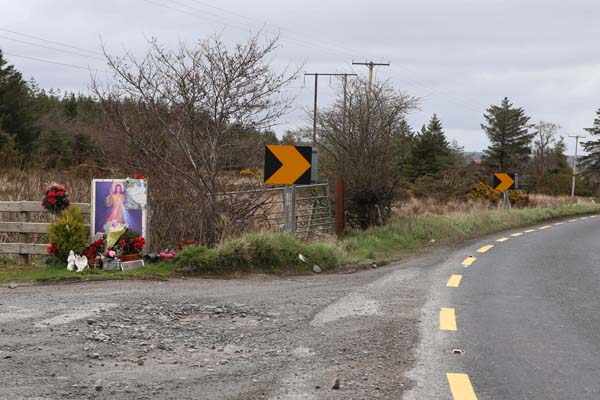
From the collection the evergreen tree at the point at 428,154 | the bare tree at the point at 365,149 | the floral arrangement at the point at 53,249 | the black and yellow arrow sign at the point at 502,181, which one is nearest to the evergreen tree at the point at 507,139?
the evergreen tree at the point at 428,154

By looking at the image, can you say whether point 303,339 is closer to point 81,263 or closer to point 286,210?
point 81,263

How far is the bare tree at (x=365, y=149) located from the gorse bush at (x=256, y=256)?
6062 mm

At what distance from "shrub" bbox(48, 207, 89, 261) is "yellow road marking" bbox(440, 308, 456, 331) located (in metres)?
5.98

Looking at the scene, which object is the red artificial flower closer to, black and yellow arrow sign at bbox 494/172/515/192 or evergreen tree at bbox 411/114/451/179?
black and yellow arrow sign at bbox 494/172/515/192

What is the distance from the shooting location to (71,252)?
10234 millimetres

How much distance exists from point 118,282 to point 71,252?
1.39 m

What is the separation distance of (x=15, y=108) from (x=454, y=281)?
51427mm

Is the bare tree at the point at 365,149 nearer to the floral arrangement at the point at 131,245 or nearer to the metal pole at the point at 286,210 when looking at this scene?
the metal pole at the point at 286,210

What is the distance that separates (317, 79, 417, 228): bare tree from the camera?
57.2ft

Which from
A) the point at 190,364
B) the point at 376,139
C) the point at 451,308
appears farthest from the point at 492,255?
the point at 190,364

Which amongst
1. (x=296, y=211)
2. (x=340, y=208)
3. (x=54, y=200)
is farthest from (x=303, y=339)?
(x=296, y=211)

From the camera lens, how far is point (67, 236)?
34.3ft

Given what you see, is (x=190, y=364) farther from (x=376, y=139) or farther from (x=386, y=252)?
(x=376, y=139)

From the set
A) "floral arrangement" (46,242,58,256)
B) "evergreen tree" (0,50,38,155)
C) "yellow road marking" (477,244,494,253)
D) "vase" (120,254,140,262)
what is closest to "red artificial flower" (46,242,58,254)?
"floral arrangement" (46,242,58,256)
